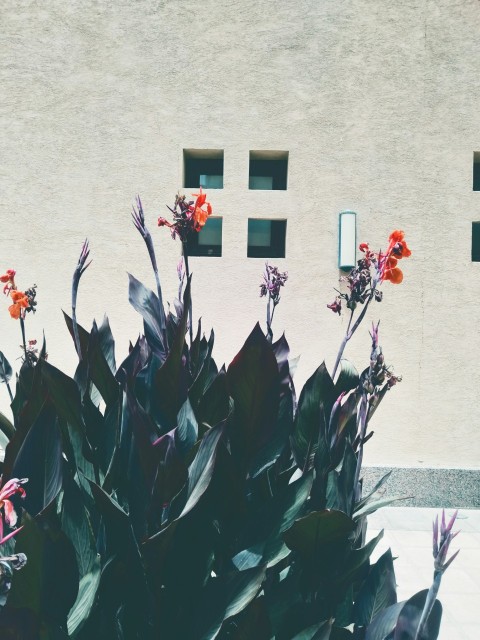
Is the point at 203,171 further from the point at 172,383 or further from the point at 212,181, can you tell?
the point at 172,383

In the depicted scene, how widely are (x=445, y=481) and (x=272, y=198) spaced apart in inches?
94.3


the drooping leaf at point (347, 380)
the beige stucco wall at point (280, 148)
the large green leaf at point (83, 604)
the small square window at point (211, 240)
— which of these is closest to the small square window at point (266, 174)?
the beige stucco wall at point (280, 148)

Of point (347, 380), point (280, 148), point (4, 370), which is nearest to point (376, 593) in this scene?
point (347, 380)

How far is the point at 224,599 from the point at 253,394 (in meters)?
0.37

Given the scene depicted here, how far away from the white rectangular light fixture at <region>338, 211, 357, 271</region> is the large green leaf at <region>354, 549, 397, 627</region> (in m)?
2.91

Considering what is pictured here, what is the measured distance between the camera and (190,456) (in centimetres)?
100

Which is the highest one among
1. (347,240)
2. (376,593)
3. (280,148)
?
(280,148)

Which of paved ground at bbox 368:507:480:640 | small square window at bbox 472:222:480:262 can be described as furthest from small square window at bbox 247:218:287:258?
paved ground at bbox 368:507:480:640

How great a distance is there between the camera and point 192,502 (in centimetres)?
89

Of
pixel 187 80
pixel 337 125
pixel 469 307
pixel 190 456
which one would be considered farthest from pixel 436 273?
pixel 190 456

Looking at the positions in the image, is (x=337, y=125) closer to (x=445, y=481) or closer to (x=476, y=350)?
(x=476, y=350)

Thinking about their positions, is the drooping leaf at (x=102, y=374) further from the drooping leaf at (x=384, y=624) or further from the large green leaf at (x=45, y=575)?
the drooping leaf at (x=384, y=624)

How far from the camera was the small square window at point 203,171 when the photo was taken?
419 centimetres

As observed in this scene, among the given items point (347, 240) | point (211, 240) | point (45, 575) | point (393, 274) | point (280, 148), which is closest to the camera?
point (45, 575)
